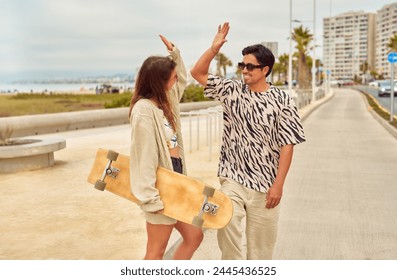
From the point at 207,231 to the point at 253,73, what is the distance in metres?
2.92

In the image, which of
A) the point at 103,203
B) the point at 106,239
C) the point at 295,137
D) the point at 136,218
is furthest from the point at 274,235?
the point at 103,203

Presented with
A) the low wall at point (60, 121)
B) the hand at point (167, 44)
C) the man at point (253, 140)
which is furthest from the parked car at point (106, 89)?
the man at point (253, 140)

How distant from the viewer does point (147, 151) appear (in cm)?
300

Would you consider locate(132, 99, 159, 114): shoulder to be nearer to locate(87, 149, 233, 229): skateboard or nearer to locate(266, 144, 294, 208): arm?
locate(87, 149, 233, 229): skateboard

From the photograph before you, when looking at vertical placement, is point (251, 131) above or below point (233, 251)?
above

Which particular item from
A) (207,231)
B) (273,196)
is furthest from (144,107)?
(207,231)

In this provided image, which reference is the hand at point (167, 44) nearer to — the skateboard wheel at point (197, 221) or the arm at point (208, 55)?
the arm at point (208, 55)

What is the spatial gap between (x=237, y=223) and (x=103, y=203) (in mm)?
3942

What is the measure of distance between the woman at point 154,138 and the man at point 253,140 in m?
0.37

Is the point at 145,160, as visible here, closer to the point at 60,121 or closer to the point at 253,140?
the point at 253,140

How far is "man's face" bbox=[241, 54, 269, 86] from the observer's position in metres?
3.42

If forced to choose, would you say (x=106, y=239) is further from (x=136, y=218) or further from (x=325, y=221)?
(x=325, y=221)

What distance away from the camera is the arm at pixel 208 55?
343 centimetres
